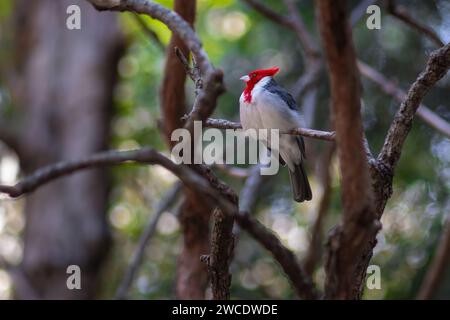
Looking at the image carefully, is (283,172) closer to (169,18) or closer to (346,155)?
(169,18)

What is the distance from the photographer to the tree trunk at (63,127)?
18.1 ft

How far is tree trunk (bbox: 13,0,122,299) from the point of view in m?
5.52

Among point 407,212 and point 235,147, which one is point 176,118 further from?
point 407,212

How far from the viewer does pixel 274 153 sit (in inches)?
156

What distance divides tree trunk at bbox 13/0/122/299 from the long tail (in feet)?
8.02

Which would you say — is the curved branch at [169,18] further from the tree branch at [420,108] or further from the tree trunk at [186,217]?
the tree branch at [420,108]

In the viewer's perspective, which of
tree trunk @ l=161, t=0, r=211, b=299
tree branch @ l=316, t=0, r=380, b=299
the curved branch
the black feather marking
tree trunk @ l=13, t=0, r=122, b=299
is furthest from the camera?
tree trunk @ l=13, t=0, r=122, b=299

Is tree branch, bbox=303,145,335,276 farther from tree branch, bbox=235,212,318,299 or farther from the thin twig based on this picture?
tree branch, bbox=235,212,318,299

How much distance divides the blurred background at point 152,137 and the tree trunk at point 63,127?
1 centimetres

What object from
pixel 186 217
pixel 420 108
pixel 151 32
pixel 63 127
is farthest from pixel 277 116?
pixel 63 127

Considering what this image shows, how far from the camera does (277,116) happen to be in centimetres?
349

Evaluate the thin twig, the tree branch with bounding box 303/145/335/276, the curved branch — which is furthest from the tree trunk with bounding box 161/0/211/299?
the curved branch

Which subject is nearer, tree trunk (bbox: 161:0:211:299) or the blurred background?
tree trunk (bbox: 161:0:211:299)

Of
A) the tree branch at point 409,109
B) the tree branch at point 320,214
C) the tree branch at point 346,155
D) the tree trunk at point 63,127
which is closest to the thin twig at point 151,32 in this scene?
the tree branch at point 320,214
